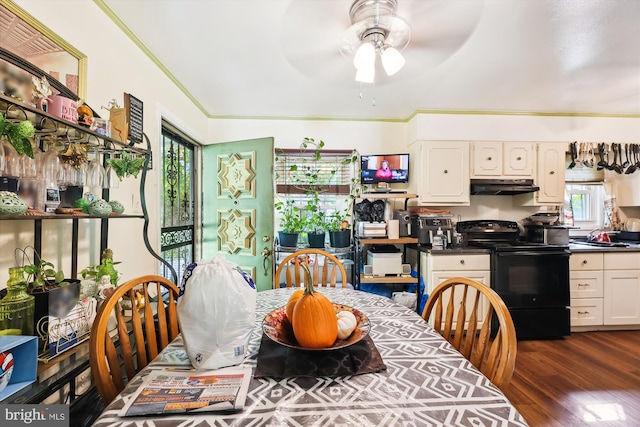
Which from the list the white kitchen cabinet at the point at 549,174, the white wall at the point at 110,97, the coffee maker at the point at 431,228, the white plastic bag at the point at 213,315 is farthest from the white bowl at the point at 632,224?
the white wall at the point at 110,97

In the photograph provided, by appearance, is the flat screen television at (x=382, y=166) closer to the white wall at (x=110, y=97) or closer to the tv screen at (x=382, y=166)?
the tv screen at (x=382, y=166)

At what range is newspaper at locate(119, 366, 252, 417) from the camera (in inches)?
23.7

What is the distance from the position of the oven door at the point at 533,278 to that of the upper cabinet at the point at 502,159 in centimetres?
86

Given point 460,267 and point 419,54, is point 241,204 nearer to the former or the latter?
point 419,54

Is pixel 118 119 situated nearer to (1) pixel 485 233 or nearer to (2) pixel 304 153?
(2) pixel 304 153

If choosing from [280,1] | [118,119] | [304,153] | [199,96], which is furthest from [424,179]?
[118,119]

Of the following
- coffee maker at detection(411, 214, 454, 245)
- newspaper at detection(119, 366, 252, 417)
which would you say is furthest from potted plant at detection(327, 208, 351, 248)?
newspaper at detection(119, 366, 252, 417)

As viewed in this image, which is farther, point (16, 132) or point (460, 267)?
point (460, 267)

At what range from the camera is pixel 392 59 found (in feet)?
4.32

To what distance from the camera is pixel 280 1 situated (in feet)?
4.62

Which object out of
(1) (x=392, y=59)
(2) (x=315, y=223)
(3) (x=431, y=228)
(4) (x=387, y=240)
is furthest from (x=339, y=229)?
(1) (x=392, y=59)

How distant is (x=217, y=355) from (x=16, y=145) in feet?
2.72

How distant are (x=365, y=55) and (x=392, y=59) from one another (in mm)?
134

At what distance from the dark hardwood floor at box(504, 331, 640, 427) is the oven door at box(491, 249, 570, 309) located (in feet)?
1.31
